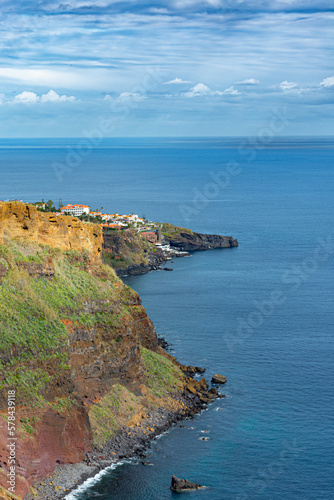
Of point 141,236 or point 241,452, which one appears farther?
point 141,236

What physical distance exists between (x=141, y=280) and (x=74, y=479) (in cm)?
8863

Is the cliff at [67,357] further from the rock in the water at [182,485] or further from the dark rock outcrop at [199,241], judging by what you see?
the dark rock outcrop at [199,241]

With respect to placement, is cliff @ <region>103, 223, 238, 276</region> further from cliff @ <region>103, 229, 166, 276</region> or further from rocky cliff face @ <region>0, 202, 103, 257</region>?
rocky cliff face @ <region>0, 202, 103, 257</region>

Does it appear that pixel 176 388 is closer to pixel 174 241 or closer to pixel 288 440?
pixel 288 440

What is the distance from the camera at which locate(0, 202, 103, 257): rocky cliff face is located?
2739 inches

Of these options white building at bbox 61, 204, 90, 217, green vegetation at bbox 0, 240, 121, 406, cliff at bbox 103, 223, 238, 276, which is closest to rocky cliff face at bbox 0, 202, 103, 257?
green vegetation at bbox 0, 240, 121, 406

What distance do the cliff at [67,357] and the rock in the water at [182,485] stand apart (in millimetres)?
7898

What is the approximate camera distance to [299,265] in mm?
157125

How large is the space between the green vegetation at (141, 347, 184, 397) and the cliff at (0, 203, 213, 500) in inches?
5.1

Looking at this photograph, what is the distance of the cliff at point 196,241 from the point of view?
184 metres

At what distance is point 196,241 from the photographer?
186500 millimetres

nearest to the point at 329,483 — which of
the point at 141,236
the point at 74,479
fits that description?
the point at 74,479

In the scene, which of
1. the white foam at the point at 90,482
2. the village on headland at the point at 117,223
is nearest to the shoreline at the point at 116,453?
the white foam at the point at 90,482

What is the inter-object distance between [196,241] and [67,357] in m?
122
